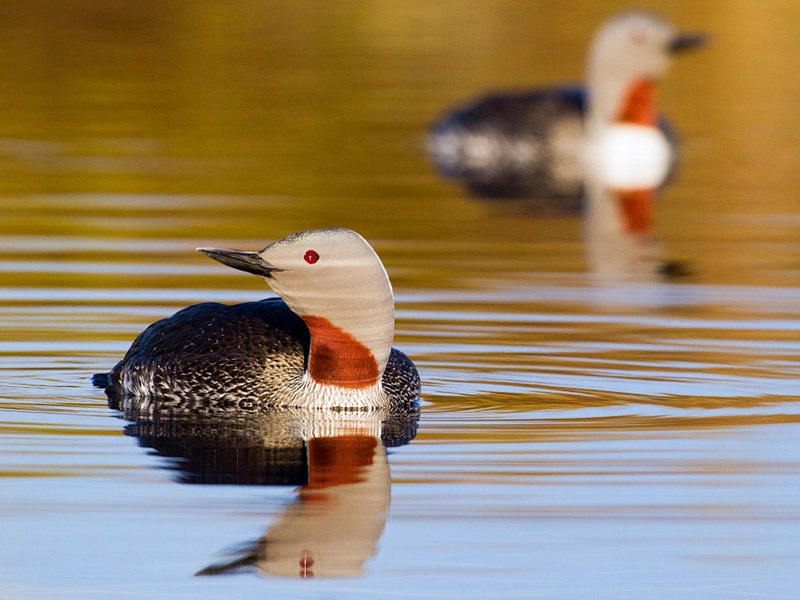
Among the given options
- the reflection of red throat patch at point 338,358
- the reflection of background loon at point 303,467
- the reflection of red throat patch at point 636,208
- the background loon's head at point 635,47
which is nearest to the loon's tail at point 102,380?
the reflection of background loon at point 303,467

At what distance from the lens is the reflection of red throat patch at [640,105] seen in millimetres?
19484

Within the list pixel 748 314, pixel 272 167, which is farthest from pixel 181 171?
pixel 748 314

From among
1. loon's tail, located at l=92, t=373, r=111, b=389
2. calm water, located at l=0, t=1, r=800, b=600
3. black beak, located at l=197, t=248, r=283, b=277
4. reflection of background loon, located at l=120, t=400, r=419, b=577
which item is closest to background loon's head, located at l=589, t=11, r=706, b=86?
calm water, located at l=0, t=1, r=800, b=600

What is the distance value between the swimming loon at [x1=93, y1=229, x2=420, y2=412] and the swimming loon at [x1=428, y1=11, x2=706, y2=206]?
11828 millimetres

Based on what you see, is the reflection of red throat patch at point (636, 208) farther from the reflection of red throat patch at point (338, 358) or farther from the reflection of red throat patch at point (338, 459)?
the reflection of red throat patch at point (338, 459)

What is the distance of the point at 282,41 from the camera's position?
119 feet

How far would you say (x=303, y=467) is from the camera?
253 inches

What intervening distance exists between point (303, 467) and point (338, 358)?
2.48 feet

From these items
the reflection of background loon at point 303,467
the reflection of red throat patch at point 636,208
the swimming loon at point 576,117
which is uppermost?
the swimming loon at point 576,117

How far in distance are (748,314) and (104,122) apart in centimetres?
1255

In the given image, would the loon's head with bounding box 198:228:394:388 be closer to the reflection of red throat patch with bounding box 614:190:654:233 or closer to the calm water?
the calm water

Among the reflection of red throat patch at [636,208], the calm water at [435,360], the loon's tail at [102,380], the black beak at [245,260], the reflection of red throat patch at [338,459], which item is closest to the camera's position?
the calm water at [435,360]

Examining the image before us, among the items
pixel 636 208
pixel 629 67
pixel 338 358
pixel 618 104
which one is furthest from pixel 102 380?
pixel 629 67

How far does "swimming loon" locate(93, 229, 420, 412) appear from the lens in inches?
271
